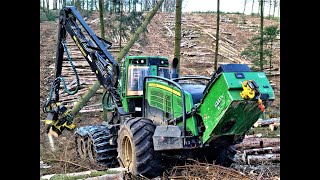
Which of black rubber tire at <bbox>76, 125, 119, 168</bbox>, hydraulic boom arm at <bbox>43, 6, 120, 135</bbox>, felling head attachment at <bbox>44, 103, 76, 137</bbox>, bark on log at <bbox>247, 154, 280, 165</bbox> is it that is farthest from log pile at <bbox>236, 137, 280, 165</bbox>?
felling head attachment at <bbox>44, 103, 76, 137</bbox>

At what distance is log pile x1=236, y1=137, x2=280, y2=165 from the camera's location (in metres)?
7.64

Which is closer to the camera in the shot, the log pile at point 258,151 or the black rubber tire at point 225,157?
the black rubber tire at point 225,157

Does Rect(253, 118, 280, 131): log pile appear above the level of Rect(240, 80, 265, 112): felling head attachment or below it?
below

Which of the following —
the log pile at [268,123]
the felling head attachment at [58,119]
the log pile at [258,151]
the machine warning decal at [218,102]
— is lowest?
the log pile at [268,123]

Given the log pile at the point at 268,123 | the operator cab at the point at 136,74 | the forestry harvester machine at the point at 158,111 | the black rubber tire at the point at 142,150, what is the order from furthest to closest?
the log pile at the point at 268,123 → the operator cab at the point at 136,74 → the black rubber tire at the point at 142,150 → the forestry harvester machine at the point at 158,111

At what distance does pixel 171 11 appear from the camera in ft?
118

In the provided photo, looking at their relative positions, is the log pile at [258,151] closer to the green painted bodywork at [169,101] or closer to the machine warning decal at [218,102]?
the green painted bodywork at [169,101]

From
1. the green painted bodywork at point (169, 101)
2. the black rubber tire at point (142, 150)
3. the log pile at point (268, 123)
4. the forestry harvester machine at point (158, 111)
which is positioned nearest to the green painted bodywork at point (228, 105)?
the forestry harvester machine at point (158, 111)

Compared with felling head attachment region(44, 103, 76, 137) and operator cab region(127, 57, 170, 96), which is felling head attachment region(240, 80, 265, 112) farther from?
felling head attachment region(44, 103, 76, 137)

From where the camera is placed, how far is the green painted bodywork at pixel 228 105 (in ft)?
17.5

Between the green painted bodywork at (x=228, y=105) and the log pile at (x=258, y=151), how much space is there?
6.11 feet

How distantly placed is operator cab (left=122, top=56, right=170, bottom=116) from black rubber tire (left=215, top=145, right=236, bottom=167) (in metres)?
1.74
